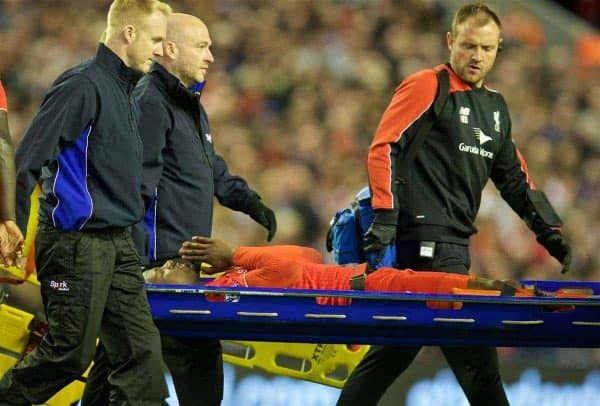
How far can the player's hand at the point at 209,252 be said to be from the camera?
5176 mm

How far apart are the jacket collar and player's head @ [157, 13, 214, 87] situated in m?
0.77

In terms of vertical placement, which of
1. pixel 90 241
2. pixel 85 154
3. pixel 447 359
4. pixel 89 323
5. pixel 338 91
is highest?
pixel 338 91

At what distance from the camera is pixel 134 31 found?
4.55 meters

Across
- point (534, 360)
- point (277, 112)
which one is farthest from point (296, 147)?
point (534, 360)

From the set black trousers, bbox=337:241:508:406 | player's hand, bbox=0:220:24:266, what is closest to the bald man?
black trousers, bbox=337:241:508:406

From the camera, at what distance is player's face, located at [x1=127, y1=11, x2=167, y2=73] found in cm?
456

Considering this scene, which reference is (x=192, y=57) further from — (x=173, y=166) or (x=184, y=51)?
(x=173, y=166)

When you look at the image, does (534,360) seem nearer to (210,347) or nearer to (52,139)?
(210,347)

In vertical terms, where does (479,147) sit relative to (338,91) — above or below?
below

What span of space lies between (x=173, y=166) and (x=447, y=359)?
4.61 ft

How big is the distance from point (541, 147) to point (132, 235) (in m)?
5.89

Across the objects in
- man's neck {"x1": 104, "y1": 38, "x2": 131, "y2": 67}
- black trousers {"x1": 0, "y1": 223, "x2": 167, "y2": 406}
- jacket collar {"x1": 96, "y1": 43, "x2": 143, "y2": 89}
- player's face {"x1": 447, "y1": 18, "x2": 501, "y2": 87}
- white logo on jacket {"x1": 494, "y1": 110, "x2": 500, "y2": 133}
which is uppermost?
player's face {"x1": 447, "y1": 18, "x2": 501, "y2": 87}

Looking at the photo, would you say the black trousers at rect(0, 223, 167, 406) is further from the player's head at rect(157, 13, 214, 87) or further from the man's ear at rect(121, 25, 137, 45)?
the player's head at rect(157, 13, 214, 87)

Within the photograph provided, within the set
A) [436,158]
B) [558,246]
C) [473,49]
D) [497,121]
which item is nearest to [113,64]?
[436,158]
